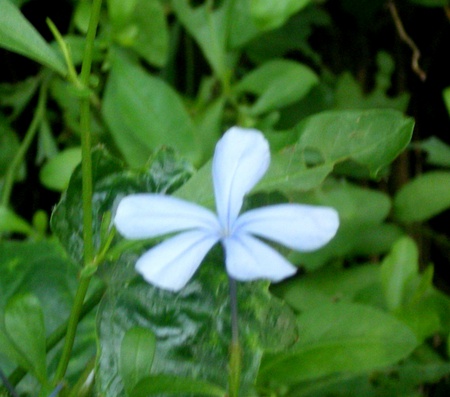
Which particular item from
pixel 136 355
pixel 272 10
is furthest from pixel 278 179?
pixel 272 10

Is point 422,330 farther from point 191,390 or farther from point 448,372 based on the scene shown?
point 191,390

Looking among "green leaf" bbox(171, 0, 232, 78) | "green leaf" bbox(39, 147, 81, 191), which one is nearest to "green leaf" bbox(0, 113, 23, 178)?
"green leaf" bbox(39, 147, 81, 191)

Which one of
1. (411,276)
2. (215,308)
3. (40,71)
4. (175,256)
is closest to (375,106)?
(411,276)

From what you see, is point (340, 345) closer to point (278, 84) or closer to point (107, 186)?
point (107, 186)

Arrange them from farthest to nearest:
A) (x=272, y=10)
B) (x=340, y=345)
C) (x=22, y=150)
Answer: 1. (x=22, y=150)
2. (x=272, y=10)
3. (x=340, y=345)

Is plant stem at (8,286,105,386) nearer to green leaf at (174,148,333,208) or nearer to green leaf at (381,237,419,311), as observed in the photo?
green leaf at (174,148,333,208)

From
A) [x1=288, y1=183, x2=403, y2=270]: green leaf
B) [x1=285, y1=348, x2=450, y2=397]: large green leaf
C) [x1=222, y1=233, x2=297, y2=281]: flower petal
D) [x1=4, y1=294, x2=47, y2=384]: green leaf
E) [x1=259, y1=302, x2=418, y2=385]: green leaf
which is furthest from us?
[x1=288, y1=183, x2=403, y2=270]: green leaf
